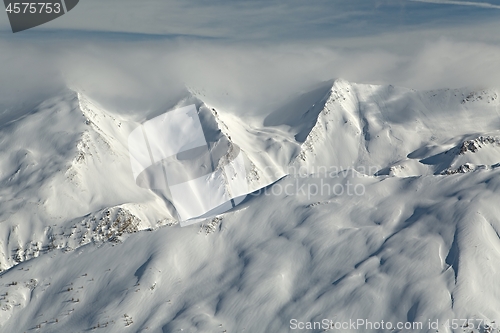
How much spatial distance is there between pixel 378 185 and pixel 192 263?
2402 centimetres

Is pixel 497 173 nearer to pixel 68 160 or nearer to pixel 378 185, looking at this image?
pixel 378 185

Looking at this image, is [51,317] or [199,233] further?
[199,233]

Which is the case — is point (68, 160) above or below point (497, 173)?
below

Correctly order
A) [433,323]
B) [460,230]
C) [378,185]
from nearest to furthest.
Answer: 1. [433,323]
2. [460,230]
3. [378,185]

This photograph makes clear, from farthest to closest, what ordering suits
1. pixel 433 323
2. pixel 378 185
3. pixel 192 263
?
pixel 378 185, pixel 192 263, pixel 433 323

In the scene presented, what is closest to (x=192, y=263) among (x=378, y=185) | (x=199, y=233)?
(x=199, y=233)

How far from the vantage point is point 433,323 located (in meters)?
58.5

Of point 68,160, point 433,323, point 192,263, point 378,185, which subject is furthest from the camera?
point 68,160

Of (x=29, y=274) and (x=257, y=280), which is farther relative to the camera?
(x=29, y=274)

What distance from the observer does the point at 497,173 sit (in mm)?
75375

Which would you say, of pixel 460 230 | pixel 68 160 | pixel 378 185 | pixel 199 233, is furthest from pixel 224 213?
pixel 68 160

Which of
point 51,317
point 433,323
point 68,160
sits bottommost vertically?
point 68,160

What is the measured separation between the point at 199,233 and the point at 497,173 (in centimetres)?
3462

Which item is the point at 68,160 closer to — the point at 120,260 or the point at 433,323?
the point at 120,260
